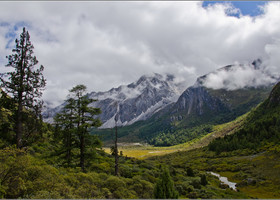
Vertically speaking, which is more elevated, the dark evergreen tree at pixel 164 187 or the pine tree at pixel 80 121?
the pine tree at pixel 80 121

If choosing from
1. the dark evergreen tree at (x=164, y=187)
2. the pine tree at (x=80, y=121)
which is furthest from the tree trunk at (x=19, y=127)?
the dark evergreen tree at (x=164, y=187)

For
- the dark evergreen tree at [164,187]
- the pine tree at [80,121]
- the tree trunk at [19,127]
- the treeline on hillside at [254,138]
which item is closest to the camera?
the tree trunk at [19,127]

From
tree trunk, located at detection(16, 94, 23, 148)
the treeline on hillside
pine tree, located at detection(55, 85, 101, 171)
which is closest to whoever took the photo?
tree trunk, located at detection(16, 94, 23, 148)

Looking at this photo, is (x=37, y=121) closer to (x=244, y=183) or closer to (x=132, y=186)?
(x=132, y=186)

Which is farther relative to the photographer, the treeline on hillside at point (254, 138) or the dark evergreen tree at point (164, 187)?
the treeline on hillside at point (254, 138)

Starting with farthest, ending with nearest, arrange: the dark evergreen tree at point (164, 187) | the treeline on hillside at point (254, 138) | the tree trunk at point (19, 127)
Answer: the treeline on hillside at point (254, 138) < the dark evergreen tree at point (164, 187) < the tree trunk at point (19, 127)

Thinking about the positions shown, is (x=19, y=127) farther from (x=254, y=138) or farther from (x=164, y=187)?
(x=254, y=138)

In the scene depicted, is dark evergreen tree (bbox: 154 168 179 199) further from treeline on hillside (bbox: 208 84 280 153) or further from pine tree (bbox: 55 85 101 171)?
treeline on hillside (bbox: 208 84 280 153)

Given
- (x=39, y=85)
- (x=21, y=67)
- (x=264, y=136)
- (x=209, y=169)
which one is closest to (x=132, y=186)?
(x=39, y=85)

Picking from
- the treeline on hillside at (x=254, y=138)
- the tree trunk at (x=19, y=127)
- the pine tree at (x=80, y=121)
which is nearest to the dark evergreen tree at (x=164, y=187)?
the pine tree at (x=80, y=121)

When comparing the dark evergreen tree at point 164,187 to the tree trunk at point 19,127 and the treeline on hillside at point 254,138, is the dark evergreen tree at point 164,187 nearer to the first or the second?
the tree trunk at point 19,127

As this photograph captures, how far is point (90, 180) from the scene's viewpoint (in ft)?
68.2

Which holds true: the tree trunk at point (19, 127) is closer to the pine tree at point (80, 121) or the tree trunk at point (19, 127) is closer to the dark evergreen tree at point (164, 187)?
the pine tree at point (80, 121)

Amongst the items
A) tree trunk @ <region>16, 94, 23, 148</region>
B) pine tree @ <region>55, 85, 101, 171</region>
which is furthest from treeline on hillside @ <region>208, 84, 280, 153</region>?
tree trunk @ <region>16, 94, 23, 148</region>
